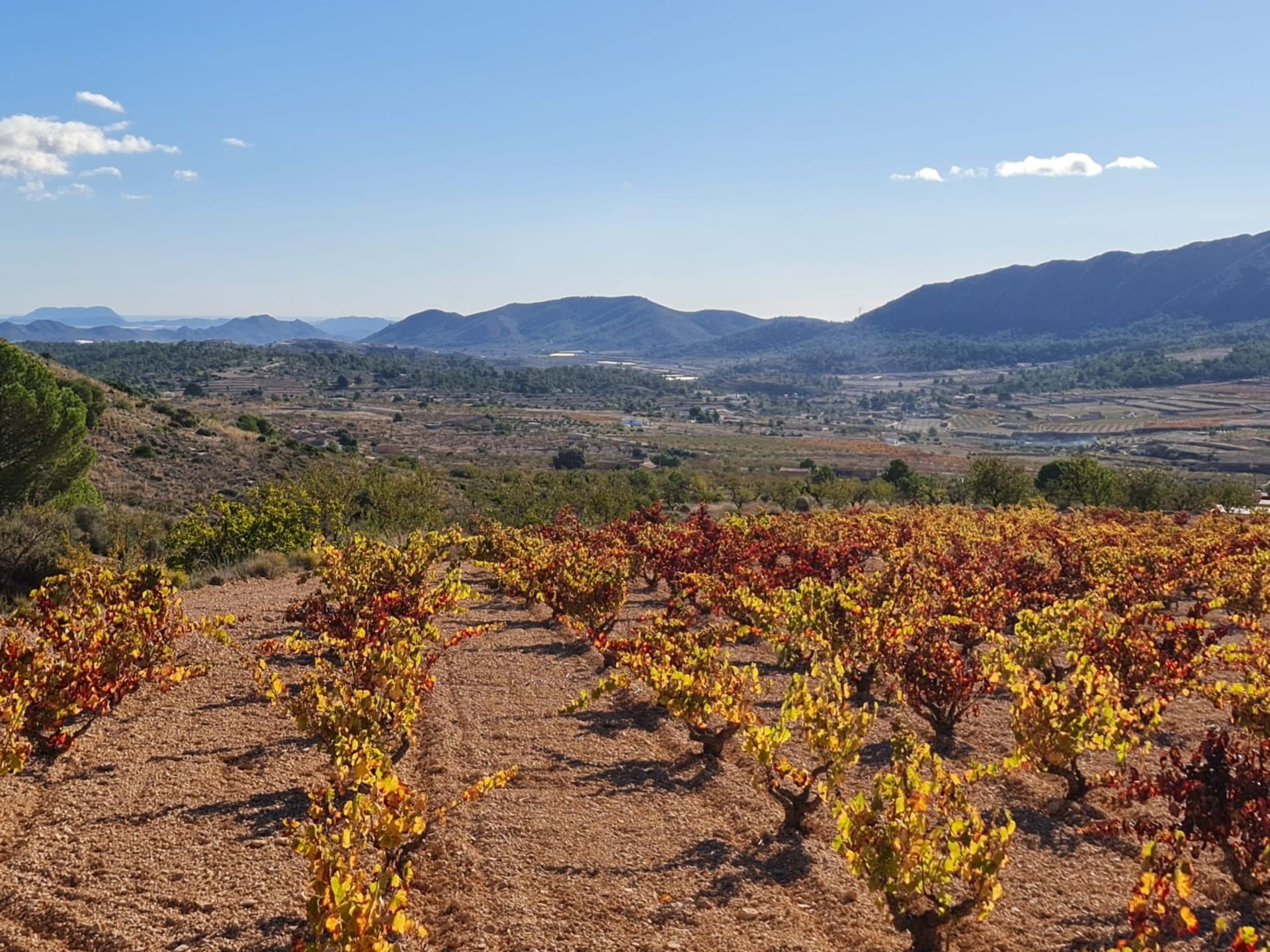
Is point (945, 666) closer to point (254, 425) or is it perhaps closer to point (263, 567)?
point (263, 567)

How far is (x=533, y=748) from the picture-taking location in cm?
950

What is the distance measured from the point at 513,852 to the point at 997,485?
141 ft

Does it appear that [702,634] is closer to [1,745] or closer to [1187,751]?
[1187,751]

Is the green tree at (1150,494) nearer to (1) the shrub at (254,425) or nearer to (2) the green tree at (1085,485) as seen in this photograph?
(2) the green tree at (1085,485)

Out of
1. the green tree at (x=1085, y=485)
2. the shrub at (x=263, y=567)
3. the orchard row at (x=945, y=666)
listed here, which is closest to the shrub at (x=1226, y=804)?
the orchard row at (x=945, y=666)

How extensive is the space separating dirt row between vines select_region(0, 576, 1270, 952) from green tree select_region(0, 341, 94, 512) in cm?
2046

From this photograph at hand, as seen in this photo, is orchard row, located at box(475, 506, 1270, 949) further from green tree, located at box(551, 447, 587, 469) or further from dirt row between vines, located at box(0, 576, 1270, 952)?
green tree, located at box(551, 447, 587, 469)

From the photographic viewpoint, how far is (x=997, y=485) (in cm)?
4447

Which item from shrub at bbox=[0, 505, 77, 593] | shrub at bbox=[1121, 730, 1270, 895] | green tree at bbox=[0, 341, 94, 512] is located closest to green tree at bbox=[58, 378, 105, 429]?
green tree at bbox=[0, 341, 94, 512]

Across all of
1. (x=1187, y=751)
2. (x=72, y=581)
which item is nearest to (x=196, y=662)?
(x=72, y=581)

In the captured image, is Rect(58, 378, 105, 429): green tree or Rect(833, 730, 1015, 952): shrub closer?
Rect(833, 730, 1015, 952): shrub

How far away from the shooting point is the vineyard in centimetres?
596

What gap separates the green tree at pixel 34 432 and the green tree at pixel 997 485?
135 ft

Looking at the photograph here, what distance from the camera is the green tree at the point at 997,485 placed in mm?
44188
